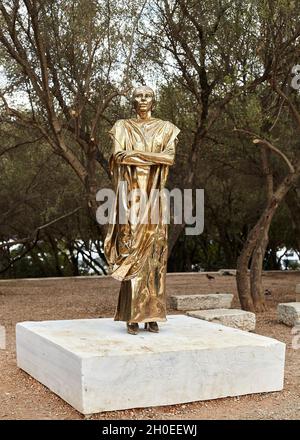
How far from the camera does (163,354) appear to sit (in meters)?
5.16

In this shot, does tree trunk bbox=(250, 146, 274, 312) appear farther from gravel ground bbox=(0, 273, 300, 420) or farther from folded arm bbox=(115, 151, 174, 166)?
folded arm bbox=(115, 151, 174, 166)

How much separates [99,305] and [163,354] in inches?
273

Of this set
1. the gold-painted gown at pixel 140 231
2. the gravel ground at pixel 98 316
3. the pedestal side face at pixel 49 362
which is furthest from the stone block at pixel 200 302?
the gold-painted gown at pixel 140 231

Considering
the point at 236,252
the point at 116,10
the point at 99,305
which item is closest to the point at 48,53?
the point at 116,10

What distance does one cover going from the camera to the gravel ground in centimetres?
518

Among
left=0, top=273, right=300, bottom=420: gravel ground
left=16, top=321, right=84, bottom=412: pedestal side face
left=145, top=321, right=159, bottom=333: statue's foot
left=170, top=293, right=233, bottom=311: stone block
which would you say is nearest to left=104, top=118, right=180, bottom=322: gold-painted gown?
left=145, top=321, right=159, bottom=333: statue's foot

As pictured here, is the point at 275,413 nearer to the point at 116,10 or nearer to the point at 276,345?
the point at 276,345

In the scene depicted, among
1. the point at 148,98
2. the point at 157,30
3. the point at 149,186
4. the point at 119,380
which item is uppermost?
the point at 157,30

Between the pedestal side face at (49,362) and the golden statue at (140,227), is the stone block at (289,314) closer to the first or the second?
the golden statue at (140,227)

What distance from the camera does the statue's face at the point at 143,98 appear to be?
5977 millimetres

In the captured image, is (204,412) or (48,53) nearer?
(204,412)

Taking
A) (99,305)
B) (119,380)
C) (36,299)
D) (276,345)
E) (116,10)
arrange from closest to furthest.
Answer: (119,380)
(276,345)
(116,10)
(99,305)
(36,299)

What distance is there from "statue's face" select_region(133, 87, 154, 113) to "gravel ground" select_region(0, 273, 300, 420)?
2764 mm

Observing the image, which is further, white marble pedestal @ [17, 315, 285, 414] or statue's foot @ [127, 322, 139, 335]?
statue's foot @ [127, 322, 139, 335]
